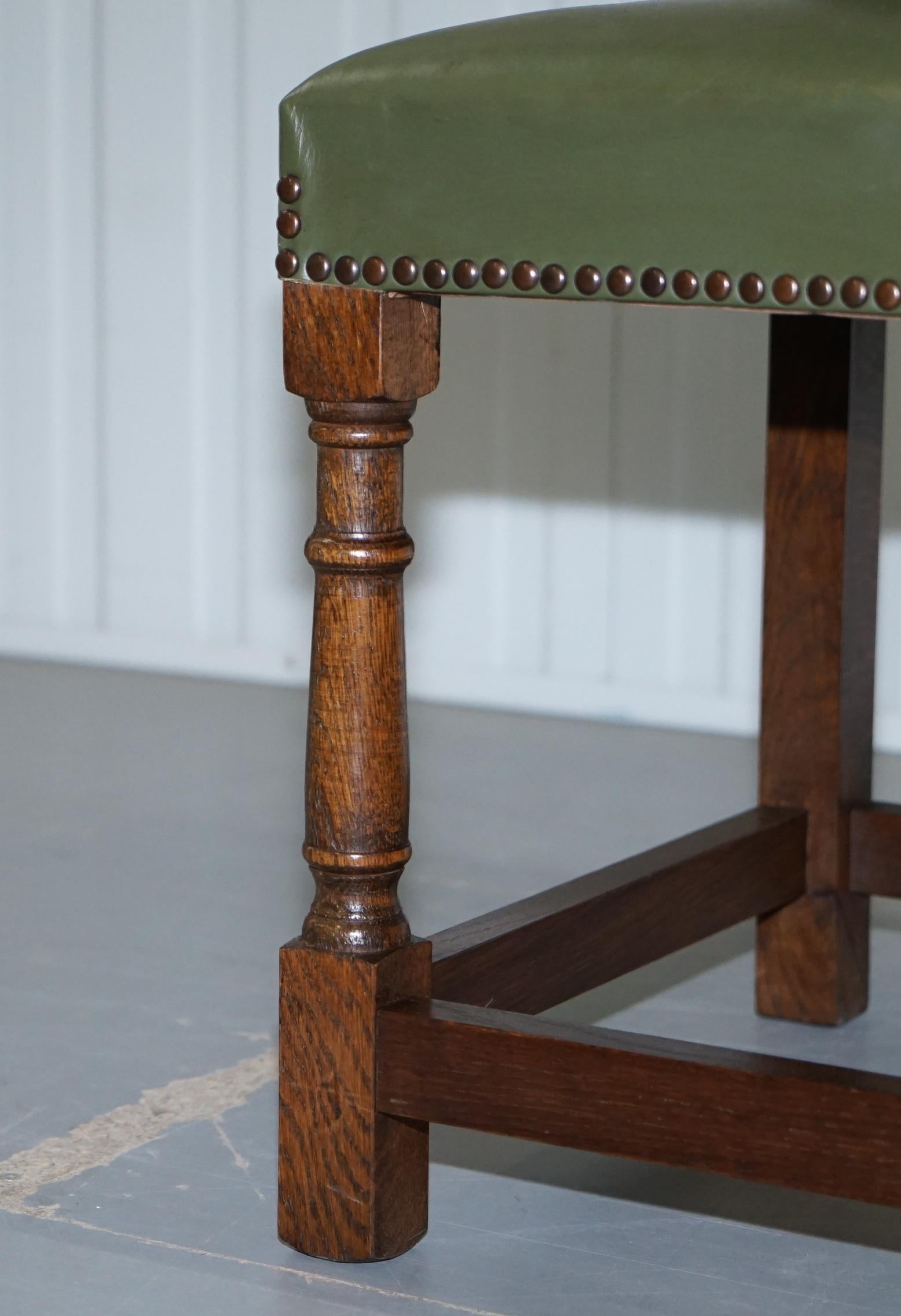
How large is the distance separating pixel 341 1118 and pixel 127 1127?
0.89ft

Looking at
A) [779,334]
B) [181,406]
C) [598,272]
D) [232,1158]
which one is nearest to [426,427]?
[181,406]

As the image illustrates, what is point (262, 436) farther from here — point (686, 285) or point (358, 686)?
point (686, 285)

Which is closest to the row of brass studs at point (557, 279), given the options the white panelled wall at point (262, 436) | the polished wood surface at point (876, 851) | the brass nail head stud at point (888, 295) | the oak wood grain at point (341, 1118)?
the brass nail head stud at point (888, 295)

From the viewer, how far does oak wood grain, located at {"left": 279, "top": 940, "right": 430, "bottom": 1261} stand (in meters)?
1.09

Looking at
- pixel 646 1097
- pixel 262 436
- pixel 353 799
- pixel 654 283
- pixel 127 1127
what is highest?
pixel 654 283

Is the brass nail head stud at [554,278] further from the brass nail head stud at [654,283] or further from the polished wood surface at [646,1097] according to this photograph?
the polished wood surface at [646,1097]

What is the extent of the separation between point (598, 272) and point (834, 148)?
127mm

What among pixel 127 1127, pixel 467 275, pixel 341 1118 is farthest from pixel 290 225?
pixel 127 1127

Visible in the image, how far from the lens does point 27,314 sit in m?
3.24

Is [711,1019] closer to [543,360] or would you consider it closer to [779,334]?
[779,334]

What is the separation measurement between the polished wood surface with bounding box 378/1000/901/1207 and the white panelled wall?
5.78 feet

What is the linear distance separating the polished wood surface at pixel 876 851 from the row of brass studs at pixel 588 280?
72 centimetres

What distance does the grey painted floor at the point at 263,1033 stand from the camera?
43.3 inches

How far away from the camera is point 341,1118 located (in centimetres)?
110
